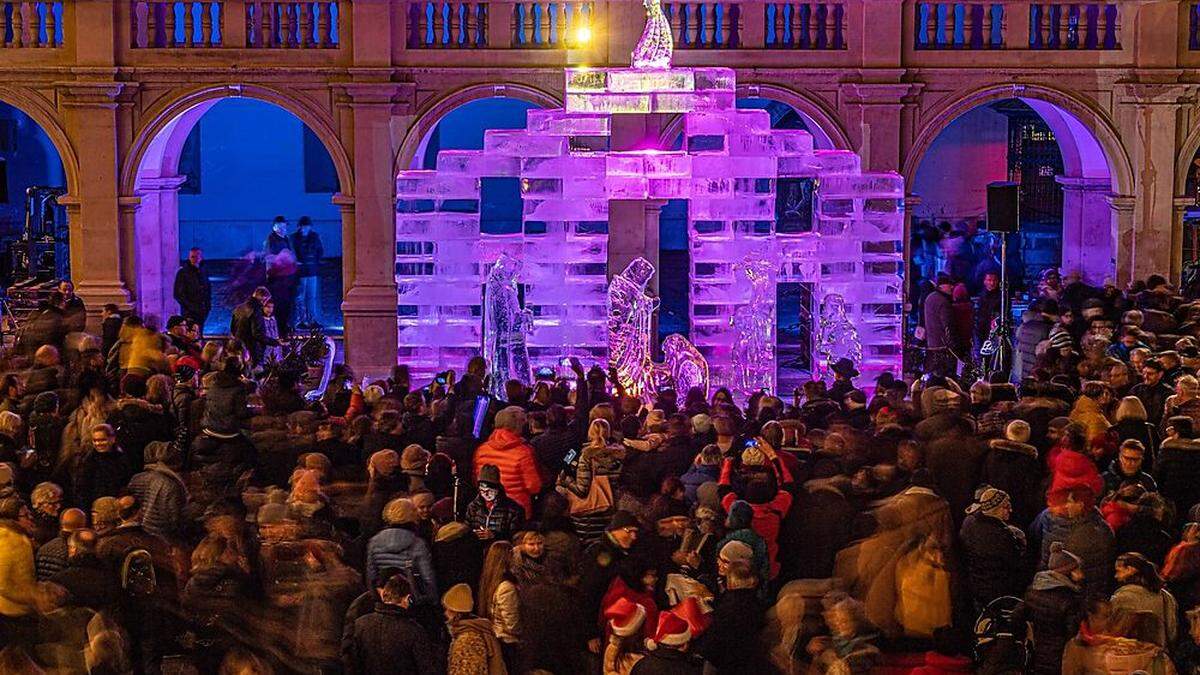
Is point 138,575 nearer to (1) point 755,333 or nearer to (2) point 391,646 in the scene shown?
(2) point 391,646

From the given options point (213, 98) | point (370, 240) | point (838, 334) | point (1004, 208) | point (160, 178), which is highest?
point (213, 98)

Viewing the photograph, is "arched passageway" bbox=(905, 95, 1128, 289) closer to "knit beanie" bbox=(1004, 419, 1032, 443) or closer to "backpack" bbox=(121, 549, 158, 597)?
"knit beanie" bbox=(1004, 419, 1032, 443)

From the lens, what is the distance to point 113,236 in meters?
22.2

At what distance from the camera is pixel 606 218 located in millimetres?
18719

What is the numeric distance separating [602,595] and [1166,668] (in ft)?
9.33

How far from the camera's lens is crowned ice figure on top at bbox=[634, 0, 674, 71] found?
1897cm

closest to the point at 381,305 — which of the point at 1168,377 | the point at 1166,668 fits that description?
the point at 1168,377

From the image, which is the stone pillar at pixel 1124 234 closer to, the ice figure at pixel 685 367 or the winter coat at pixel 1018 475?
the ice figure at pixel 685 367

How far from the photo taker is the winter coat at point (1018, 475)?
42.0 feet

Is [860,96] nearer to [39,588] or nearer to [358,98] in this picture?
[358,98]

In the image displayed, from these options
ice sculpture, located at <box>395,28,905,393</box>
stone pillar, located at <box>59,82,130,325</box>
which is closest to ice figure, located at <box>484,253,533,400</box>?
ice sculpture, located at <box>395,28,905,393</box>

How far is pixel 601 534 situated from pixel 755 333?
22.6ft

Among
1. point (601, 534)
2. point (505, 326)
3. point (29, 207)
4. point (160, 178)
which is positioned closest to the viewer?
point (601, 534)

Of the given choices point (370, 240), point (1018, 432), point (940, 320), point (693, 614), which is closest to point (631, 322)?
point (940, 320)
